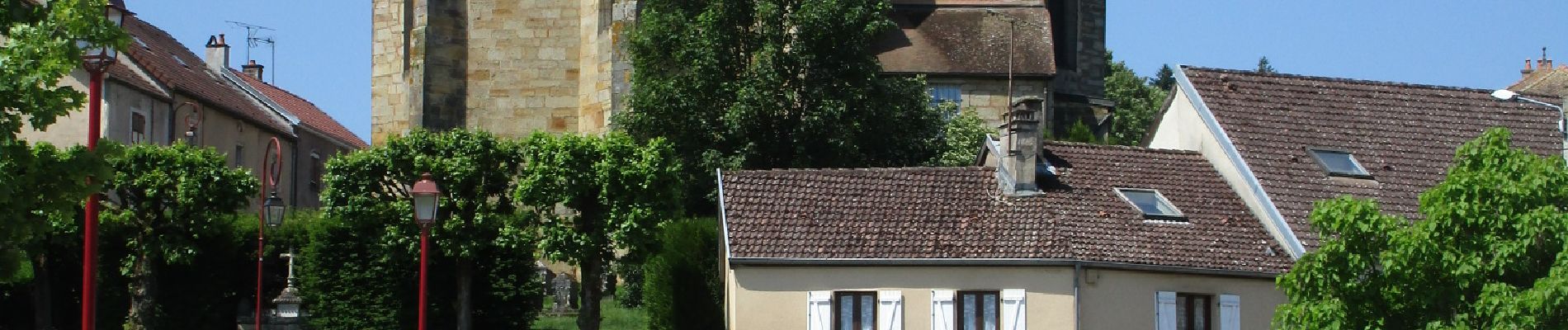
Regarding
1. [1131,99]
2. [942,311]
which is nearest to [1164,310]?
[942,311]

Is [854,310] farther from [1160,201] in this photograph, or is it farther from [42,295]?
[42,295]

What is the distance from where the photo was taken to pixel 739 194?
34688 mm

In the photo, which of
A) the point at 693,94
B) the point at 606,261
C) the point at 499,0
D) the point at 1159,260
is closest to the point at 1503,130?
the point at 1159,260

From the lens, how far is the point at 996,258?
3284 cm

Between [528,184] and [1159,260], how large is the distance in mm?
12151

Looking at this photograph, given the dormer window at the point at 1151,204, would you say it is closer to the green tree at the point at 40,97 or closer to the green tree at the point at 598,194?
the green tree at the point at 598,194

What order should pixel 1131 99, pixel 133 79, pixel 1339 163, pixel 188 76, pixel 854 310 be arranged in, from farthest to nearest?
pixel 1131 99 < pixel 188 76 < pixel 133 79 < pixel 1339 163 < pixel 854 310

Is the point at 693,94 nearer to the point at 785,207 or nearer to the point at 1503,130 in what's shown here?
the point at 785,207

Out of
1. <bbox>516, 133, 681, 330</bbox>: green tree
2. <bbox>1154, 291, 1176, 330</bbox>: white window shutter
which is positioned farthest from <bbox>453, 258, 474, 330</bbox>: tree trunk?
<bbox>1154, 291, 1176, 330</bbox>: white window shutter

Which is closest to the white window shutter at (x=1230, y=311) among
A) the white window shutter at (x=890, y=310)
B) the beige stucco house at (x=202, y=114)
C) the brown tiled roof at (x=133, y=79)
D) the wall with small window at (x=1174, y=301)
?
the wall with small window at (x=1174, y=301)

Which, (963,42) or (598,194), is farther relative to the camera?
(963,42)

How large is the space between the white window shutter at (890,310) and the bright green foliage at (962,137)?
14514 mm

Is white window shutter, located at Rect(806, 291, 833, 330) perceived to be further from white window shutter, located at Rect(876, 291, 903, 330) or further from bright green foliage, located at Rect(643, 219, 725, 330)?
bright green foliage, located at Rect(643, 219, 725, 330)

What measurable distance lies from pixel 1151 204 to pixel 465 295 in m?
12.2
